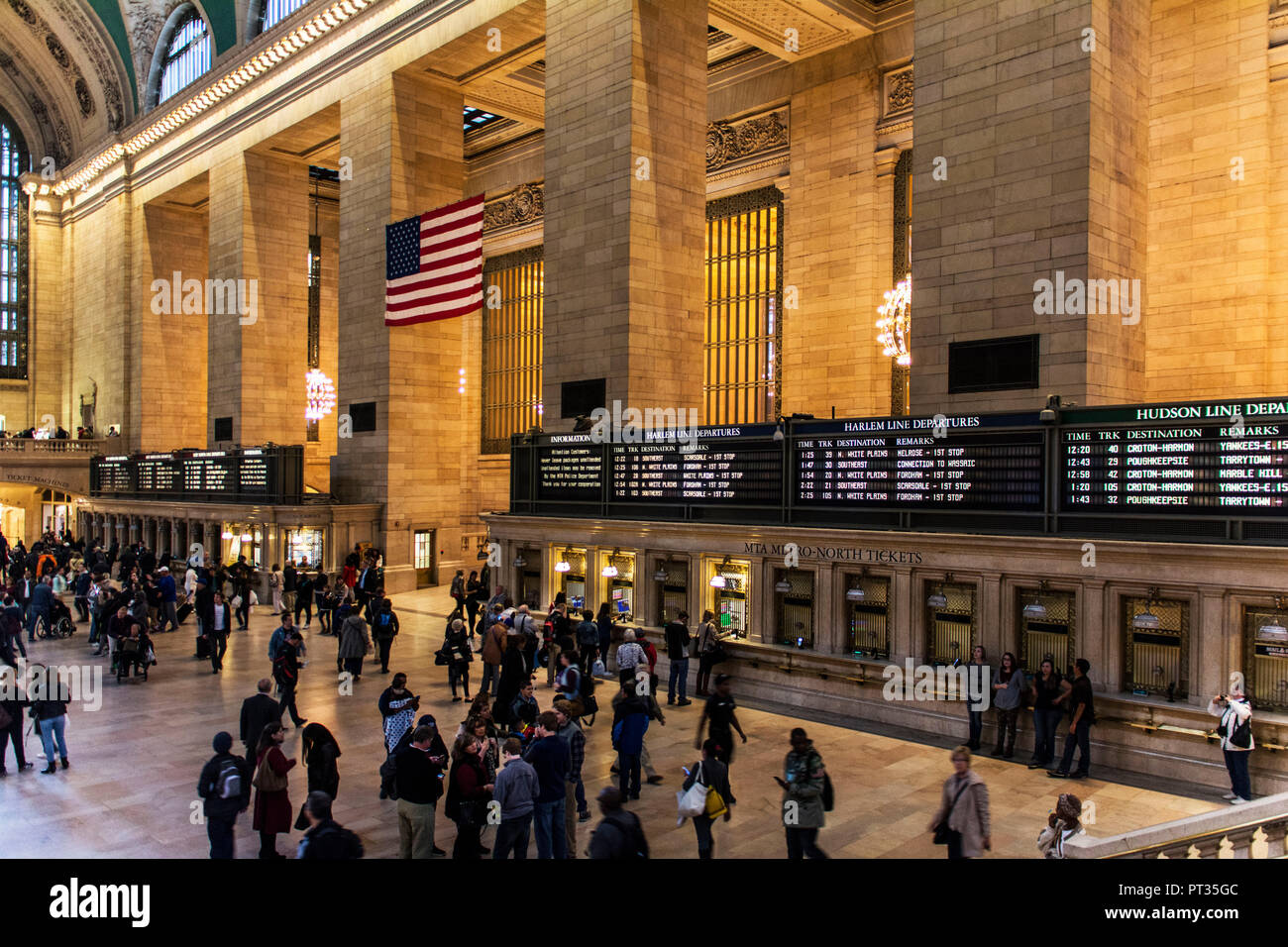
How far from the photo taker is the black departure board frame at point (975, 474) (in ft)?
30.2

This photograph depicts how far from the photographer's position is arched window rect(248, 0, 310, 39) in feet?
93.9

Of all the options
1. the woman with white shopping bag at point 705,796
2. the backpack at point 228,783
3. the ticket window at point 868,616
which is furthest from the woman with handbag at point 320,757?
the ticket window at point 868,616

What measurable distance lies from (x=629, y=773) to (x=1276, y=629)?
677 cm

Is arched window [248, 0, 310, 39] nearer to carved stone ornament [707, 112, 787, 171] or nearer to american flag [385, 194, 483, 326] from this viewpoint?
american flag [385, 194, 483, 326]

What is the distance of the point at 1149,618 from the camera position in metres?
9.69

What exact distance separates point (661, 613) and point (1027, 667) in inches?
240

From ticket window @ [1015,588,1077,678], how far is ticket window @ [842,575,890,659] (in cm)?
181

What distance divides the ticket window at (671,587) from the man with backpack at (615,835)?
854 cm

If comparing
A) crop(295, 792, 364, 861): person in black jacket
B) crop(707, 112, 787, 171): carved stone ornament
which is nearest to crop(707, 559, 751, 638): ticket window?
crop(295, 792, 364, 861): person in black jacket

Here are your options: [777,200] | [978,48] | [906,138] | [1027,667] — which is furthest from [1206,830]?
[777,200]

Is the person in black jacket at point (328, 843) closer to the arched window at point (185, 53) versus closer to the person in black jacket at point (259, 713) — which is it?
the person in black jacket at point (259, 713)

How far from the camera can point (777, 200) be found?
23.4 m

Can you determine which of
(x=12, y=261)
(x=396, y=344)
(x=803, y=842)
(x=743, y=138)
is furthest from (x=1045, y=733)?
(x=12, y=261)
